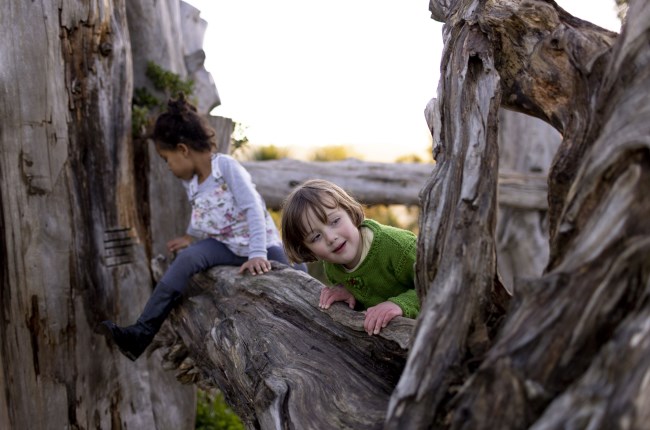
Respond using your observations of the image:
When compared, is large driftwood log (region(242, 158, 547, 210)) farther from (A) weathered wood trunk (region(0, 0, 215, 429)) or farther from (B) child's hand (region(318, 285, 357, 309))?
(B) child's hand (region(318, 285, 357, 309))

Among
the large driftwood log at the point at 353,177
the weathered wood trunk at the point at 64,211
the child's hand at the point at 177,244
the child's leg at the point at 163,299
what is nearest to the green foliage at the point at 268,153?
the large driftwood log at the point at 353,177

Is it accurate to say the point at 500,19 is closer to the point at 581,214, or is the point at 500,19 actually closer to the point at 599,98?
the point at 599,98

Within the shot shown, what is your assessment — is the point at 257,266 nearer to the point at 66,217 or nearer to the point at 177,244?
the point at 177,244

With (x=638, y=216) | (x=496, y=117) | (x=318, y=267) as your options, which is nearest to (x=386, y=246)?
(x=496, y=117)

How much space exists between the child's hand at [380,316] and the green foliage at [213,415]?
3.47 metres

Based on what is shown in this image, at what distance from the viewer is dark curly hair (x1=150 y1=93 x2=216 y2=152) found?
4.15m

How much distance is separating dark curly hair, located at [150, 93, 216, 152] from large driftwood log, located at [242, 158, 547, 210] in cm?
228

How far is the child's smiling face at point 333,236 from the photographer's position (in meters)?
2.76

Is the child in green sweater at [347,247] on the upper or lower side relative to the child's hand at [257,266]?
upper

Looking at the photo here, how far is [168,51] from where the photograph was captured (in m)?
5.18

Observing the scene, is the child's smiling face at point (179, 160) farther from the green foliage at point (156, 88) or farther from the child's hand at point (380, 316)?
the child's hand at point (380, 316)

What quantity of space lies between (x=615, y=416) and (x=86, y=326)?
3644 mm

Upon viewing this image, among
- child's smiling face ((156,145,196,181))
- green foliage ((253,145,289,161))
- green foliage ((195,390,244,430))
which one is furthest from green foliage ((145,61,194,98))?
green foliage ((253,145,289,161))

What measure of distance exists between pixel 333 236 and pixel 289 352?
0.48m
